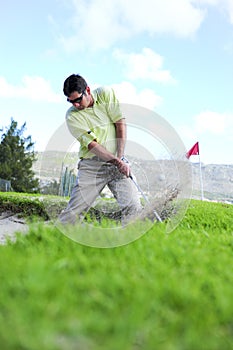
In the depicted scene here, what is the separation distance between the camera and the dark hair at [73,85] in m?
4.09

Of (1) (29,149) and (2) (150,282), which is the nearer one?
(2) (150,282)

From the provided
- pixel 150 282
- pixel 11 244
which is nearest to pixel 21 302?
pixel 150 282

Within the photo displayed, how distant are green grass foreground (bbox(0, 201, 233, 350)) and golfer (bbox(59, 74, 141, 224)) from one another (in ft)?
4.71

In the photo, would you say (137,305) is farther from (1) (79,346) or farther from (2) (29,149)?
(2) (29,149)

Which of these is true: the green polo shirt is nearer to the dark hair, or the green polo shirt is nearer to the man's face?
the man's face

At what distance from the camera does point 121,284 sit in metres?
2.05

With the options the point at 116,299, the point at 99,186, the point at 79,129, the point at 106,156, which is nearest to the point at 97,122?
the point at 79,129

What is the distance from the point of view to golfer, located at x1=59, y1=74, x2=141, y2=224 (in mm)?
4125

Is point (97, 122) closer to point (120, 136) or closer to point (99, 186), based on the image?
point (120, 136)

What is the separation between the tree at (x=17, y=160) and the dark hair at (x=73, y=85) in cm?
2506

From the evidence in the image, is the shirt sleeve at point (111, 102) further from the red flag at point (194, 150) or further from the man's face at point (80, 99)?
the red flag at point (194, 150)

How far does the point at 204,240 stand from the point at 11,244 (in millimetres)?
1613

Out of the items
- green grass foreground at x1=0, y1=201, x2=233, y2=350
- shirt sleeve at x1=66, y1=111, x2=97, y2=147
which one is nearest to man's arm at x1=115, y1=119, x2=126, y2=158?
shirt sleeve at x1=66, y1=111, x2=97, y2=147

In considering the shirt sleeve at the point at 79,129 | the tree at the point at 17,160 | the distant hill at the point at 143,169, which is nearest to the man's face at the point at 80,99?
the shirt sleeve at the point at 79,129
